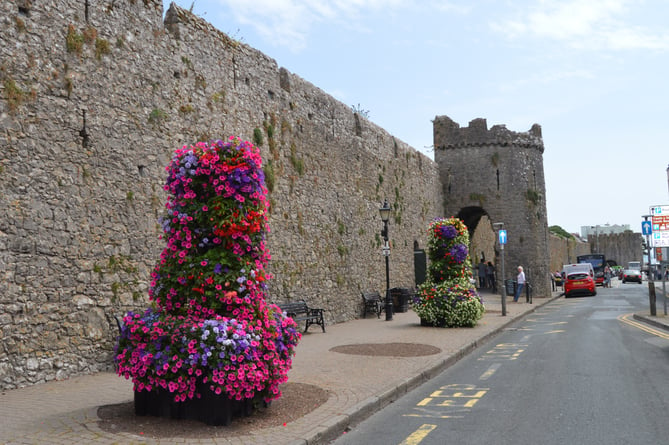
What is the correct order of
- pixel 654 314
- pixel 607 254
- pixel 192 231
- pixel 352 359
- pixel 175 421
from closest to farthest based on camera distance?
pixel 175 421, pixel 192 231, pixel 352 359, pixel 654 314, pixel 607 254

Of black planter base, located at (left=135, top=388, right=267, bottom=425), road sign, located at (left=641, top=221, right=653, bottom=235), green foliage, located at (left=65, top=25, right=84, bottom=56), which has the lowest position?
black planter base, located at (left=135, top=388, right=267, bottom=425)

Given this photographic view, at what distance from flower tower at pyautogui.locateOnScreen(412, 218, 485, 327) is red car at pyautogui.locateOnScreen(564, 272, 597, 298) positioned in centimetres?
1825

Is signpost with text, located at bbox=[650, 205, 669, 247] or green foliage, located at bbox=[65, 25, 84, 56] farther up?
Answer: green foliage, located at bbox=[65, 25, 84, 56]

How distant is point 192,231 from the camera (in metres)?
6.27

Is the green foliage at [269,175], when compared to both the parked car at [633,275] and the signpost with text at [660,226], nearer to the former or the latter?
the signpost with text at [660,226]

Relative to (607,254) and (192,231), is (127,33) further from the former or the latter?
→ (607,254)

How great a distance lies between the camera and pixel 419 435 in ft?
18.6

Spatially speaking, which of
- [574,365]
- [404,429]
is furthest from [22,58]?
[574,365]

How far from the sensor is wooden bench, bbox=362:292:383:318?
62.8 feet

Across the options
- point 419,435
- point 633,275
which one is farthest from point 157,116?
point 633,275

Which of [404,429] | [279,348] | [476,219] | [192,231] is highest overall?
[476,219]

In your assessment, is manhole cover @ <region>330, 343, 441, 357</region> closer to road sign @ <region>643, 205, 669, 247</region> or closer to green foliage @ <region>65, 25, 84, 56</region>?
green foliage @ <region>65, 25, 84, 56</region>

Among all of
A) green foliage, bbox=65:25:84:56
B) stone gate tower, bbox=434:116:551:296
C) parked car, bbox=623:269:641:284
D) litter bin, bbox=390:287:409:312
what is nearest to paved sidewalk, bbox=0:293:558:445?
green foliage, bbox=65:25:84:56

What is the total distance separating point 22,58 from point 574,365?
373 inches
